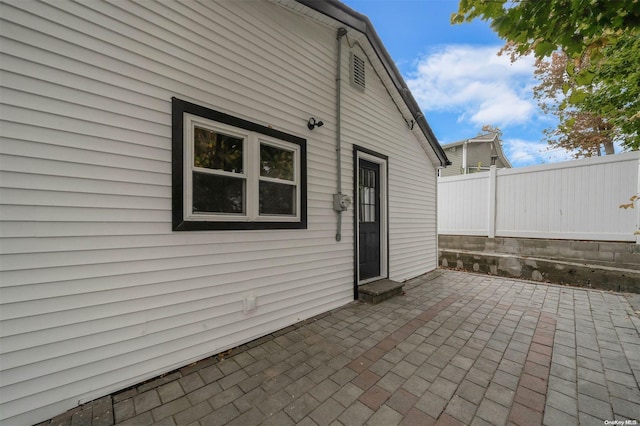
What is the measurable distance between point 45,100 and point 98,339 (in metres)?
1.84

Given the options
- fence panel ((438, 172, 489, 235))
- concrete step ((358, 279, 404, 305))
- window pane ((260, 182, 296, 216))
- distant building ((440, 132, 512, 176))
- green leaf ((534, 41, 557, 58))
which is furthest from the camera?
distant building ((440, 132, 512, 176))

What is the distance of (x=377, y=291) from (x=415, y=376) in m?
1.87

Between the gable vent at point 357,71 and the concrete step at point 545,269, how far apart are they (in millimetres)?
5146

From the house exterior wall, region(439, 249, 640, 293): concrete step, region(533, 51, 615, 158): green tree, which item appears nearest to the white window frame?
the house exterior wall

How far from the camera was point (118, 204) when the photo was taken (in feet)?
6.46

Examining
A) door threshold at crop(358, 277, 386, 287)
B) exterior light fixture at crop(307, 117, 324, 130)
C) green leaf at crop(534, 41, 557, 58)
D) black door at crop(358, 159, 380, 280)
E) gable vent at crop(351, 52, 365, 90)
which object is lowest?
door threshold at crop(358, 277, 386, 287)

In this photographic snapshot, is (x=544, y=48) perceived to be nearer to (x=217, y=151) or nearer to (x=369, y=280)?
(x=217, y=151)

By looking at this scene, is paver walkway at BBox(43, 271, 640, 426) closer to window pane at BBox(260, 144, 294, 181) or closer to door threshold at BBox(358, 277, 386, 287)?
door threshold at BBox(358, 277, 386, 287)

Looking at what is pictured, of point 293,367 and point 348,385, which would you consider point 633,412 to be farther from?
point 293,367

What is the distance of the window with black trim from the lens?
228cm

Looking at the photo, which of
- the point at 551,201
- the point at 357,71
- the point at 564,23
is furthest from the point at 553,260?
the point at 357,71

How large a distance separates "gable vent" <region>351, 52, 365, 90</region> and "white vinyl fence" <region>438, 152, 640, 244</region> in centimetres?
469

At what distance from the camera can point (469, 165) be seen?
1414 cm

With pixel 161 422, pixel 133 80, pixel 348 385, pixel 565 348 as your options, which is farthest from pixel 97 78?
pixel 565 348
